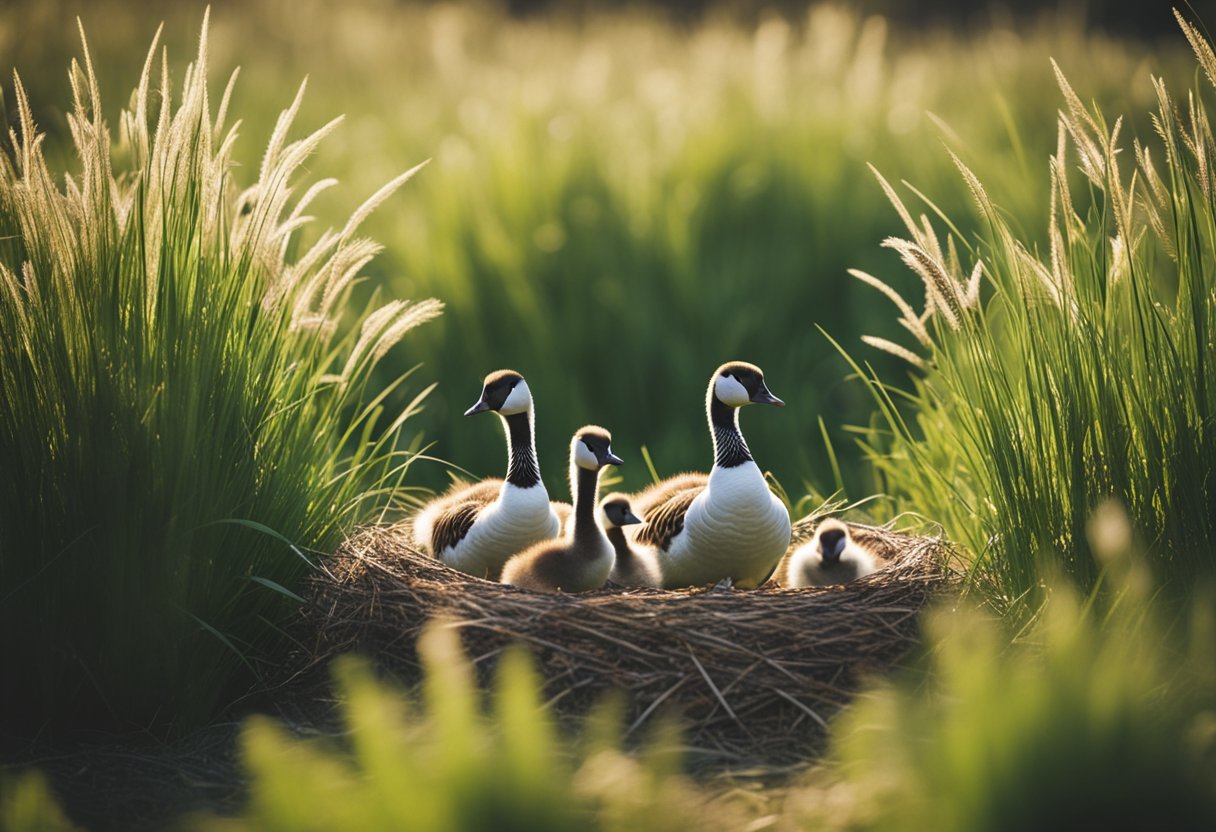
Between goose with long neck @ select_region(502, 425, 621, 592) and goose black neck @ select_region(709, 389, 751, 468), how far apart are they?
406 mm

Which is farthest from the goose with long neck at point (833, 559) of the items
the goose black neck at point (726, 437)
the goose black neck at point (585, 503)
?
the goose black neck at point (585, 503)

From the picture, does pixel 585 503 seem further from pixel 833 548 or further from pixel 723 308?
pixel 723 308

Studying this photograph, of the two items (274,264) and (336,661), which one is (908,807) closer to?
(336,661)

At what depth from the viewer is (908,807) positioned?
2.15 meters

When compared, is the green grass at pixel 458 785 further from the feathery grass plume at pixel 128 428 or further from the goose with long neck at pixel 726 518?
the goose with long neck at pixel 726 518

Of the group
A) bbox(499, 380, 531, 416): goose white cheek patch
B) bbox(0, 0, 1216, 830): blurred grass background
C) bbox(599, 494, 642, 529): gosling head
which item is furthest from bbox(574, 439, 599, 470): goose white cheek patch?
bbox(0, 0, 1216, 830): blurred grass background

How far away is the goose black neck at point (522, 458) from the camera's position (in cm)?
476

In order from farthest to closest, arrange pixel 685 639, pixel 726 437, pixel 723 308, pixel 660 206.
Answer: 1. pixel 660 206
2. pixel 723 308
3. pixel 726 437
4. pixel 685 639

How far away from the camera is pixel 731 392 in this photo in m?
4.73

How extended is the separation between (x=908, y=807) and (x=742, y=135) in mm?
8030

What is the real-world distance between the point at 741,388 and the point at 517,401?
0.90 metres

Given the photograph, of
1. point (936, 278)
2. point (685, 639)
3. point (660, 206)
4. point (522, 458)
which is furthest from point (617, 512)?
point (660, 206)

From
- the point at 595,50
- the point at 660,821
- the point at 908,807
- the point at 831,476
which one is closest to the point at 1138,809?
the point at 908,807

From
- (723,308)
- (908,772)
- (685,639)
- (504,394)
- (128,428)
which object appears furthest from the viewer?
(723,308)
